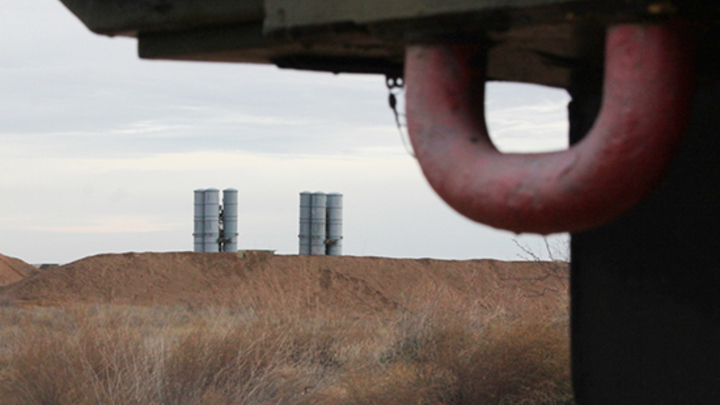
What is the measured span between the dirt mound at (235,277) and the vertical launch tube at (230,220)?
2.33 feet

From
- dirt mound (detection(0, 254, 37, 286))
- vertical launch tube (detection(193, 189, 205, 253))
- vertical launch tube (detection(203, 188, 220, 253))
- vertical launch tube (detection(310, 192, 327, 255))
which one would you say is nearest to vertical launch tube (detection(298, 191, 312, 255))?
vertical launch tube (detection(310, 192, 327, 255))

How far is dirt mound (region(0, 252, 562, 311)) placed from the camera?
21.1 metres

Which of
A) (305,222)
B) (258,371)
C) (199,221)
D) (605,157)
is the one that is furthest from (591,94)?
(199,221)

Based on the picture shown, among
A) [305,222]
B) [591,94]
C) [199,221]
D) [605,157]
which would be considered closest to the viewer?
[605,157]

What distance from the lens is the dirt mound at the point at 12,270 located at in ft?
87.8

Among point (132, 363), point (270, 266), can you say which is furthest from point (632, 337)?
point (270, 266)

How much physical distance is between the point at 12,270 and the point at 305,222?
11860mm

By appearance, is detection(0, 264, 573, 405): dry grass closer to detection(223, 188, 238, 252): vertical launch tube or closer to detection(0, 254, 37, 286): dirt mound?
detection(223, 188, 238, 252): vertical launch tube

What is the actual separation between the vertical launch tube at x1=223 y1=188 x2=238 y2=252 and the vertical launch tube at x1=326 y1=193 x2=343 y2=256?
259 cm

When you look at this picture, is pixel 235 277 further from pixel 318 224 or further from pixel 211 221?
pixel 318 224

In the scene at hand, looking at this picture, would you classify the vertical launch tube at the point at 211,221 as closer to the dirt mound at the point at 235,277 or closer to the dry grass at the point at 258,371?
the dirt mound at the point at 235,277

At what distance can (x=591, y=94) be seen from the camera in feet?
14.2

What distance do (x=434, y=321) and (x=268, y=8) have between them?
6855mm

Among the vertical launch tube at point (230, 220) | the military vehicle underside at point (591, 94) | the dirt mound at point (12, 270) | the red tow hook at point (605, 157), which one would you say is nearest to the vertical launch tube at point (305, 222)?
the vertical launch tube at point (230, 220)
